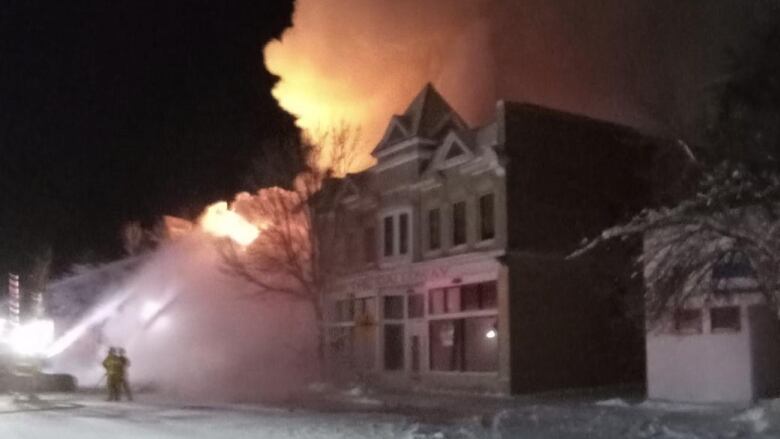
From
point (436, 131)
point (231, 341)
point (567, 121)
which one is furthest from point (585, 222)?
point (231, 341)

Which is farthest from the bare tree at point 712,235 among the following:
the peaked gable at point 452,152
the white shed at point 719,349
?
the peaked gable at point 452,152

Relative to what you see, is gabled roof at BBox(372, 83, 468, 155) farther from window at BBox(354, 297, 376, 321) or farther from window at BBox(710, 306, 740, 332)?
window at BBox(710, 306, 740, 332)

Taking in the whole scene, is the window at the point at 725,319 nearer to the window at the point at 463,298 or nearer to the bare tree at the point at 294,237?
the window at the point at 463,298

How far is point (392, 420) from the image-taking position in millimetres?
20438

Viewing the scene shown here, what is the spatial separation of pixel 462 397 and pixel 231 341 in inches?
539

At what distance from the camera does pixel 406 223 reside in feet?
111

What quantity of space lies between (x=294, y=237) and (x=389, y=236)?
157 inches

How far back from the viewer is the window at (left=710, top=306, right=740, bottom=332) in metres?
23.5

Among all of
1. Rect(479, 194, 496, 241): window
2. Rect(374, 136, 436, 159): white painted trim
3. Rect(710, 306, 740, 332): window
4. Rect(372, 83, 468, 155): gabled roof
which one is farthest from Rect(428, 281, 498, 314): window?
Rect(710, 306, 740, 332): window

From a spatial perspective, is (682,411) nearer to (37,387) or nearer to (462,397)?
(462,397)

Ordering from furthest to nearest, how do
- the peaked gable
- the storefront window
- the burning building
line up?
the storefront window
the peaked gable
the burning building

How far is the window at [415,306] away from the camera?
109ft

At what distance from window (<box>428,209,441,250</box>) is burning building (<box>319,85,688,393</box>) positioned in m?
0.05

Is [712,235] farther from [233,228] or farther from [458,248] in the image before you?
[233,228]
